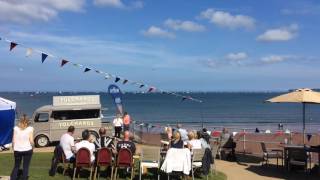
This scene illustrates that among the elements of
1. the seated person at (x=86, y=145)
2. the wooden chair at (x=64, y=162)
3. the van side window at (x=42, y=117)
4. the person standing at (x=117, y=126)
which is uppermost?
the van side window at (x=42, y=117)

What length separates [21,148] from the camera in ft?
36.8

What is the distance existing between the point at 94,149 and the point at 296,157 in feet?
18.2

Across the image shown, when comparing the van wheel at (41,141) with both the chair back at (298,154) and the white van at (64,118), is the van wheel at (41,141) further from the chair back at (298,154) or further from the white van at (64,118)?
the chair back at (298,154)

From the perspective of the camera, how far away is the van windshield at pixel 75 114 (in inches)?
874

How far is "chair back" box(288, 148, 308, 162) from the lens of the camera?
1400 cm

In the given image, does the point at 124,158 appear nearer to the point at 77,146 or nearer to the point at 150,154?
the point at 150,154

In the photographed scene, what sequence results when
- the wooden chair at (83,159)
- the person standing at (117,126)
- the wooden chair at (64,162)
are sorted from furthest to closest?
the person standing at (117,126), the wooden chair at (64,162), the wooden chair at (83,159)

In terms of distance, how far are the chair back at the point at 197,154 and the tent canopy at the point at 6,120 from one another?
15.4 feet

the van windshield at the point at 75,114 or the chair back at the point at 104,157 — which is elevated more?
the van windshield at the point at 75,114

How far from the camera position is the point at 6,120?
13383 millimetres

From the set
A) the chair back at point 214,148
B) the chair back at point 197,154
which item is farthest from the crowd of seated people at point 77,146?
the chair back at point 214,148

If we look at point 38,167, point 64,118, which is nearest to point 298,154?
point 38,167

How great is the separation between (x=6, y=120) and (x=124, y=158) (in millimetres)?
3324

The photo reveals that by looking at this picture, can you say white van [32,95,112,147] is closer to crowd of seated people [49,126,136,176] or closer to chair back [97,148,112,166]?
crowd of seated people [49,126,136,176]
